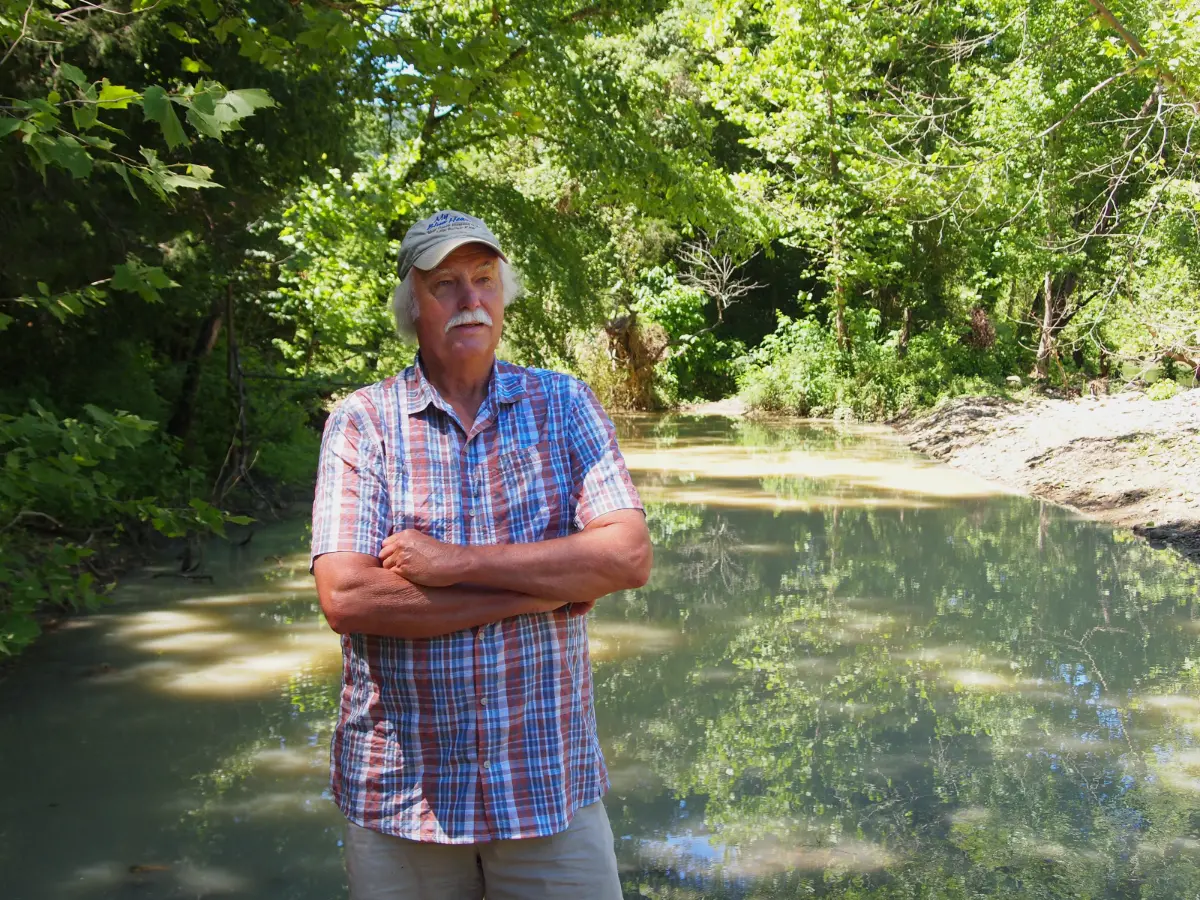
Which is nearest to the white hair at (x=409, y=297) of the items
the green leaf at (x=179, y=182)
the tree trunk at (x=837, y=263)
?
the green leaf at (x=179, y=182)

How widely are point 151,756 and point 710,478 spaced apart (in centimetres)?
999

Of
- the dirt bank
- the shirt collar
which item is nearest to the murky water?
the dirt bank

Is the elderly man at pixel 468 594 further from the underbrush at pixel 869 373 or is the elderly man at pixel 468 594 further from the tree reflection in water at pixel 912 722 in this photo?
the underbrush at pixel 869 373

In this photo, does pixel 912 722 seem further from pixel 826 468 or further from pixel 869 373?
pixel 869 373

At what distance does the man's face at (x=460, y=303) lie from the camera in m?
2.53

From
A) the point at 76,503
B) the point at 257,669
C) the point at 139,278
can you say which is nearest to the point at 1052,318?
the point at 257,669

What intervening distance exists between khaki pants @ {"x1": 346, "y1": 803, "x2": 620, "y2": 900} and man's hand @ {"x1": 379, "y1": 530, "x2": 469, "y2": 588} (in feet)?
1.53

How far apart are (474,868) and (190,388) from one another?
31.3 feet

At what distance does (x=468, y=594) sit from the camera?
232cm

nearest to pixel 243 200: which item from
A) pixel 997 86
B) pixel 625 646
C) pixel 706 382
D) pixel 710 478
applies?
pixel 625 646

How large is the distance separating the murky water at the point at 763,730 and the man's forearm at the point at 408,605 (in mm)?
2207

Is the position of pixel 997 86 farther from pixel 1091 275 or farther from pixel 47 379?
pixel 47 379

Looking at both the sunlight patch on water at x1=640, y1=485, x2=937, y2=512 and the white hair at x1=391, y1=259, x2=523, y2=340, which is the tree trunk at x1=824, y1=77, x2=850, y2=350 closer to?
the sunlight patch on water at x1=640, y1=485, x2=937, y2=512

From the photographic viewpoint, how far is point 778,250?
96.7 ft
